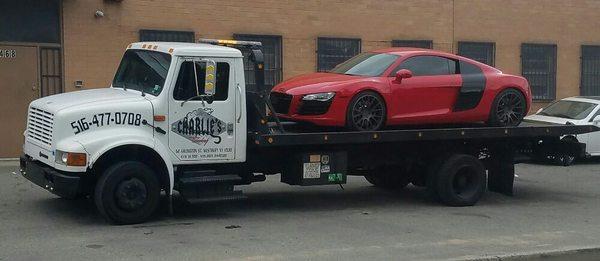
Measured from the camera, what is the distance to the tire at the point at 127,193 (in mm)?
9016

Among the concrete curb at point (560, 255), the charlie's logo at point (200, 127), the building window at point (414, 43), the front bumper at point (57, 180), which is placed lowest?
the concrete curb at point (560, 255)

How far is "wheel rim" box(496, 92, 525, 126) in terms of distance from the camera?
1136 centimetres

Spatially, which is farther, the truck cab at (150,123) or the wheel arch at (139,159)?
the wheel arch at (139,159)

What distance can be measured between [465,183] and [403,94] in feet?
6.34

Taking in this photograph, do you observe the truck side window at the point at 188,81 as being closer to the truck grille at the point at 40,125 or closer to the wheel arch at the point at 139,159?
the wheel arch at the point at 139,159

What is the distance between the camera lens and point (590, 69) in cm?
2097

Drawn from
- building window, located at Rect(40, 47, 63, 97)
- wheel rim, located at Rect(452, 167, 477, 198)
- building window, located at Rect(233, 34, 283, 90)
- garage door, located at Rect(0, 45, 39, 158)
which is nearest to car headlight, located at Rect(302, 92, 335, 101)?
wheel rim, located at Rect(452, 167, 477, 198)

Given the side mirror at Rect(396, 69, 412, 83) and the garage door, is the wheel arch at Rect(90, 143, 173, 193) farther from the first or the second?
the garage door

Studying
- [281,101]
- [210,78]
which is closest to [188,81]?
[210,78]

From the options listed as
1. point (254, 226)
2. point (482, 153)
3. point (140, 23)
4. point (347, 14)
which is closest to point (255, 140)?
point (254, 226)

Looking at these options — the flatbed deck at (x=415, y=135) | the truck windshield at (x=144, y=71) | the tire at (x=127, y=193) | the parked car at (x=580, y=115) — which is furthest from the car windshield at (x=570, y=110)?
the tire at (x=127, y=193)

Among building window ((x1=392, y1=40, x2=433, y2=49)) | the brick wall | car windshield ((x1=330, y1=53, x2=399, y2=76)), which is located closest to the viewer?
car windshield ((x1=330, y1=53, x2=399, y2=76))

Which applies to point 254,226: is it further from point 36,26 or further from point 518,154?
point 36,26

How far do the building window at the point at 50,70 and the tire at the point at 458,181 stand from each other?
317 inches
